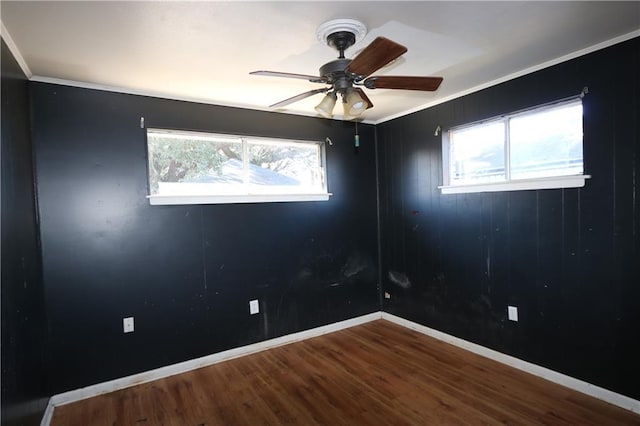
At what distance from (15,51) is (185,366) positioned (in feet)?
8.47

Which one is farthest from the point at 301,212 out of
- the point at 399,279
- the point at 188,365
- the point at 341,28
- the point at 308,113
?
the point at 341,28

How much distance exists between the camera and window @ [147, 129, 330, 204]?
9.71ft

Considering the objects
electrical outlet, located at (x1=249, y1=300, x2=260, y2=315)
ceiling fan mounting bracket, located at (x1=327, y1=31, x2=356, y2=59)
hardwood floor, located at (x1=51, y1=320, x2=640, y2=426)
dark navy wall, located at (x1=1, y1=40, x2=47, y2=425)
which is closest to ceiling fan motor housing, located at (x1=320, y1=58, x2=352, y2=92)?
ceiling fan mounting bracket, located at (x1=327, y1=31, x2=356, y2=59)

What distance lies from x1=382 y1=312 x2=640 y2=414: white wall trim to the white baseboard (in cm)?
92

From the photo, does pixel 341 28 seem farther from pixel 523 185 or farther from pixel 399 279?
pixel 399 279

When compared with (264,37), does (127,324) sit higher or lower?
lower

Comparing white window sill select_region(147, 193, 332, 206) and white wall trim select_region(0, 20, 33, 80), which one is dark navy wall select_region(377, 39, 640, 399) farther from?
white wall trim select_region(0, 20, 33, 80)

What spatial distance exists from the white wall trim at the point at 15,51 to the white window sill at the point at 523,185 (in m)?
3.40

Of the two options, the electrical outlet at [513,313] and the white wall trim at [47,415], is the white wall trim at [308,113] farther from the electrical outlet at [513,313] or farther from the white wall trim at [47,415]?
the white wall trim at [47,415]

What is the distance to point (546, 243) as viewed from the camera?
2617 mm

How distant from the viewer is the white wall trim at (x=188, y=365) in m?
2.54

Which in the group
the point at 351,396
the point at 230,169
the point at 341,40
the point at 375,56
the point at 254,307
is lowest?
the point at 351,396

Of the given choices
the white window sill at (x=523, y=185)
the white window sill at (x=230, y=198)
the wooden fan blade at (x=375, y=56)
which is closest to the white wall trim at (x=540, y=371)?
the white window sill at (x=523, y=185)

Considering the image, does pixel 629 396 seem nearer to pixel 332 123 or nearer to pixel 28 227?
pixel 332 123
